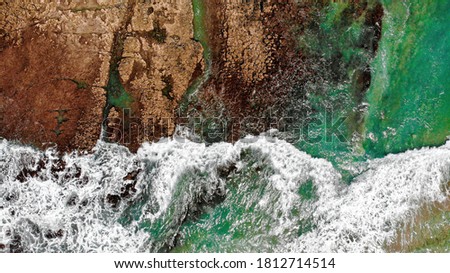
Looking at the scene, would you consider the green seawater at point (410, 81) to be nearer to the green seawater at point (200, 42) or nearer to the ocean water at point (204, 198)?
the ocean water at point (204, 198)

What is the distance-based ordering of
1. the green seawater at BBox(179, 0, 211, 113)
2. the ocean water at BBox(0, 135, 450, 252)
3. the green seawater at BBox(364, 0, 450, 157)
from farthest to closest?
the green seawater at BBox(364, 0, 450, 157)
the green seawater at BBox(179, 0, 211, 113)
the ocean water at BBox(0, 135, 450, 252)

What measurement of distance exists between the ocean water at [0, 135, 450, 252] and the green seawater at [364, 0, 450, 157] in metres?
0.42

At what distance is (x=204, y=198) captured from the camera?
7520 millimetres

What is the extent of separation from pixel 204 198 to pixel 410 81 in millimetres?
4257

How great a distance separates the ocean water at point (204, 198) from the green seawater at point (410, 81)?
0.42 meters

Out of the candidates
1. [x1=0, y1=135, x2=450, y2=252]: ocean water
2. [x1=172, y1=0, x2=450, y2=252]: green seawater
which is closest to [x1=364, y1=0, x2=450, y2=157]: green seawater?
[x1=172, y1=0, x2=450, y2=252]: green seawater

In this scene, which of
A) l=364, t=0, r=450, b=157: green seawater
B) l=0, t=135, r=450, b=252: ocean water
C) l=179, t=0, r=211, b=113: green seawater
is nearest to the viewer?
l=0, t=135, r=450, b=252: ocean water

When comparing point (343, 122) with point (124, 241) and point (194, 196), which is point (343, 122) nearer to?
point (194, 196)

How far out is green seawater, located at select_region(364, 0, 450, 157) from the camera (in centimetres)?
766

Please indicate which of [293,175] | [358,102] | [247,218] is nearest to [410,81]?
[358,102]

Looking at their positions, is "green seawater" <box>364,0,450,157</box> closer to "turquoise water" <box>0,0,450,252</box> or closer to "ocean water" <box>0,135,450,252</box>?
"turquoise water" <box>0,0,450,252</box>

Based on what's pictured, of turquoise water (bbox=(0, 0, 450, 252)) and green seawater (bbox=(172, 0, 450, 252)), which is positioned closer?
turquoise water (bbox=(0, 0, 450, 252))

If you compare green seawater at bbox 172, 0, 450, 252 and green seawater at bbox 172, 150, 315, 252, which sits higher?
green seawater at bbox 172, 0, 450, 252

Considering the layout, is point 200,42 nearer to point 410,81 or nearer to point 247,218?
point 247,218
